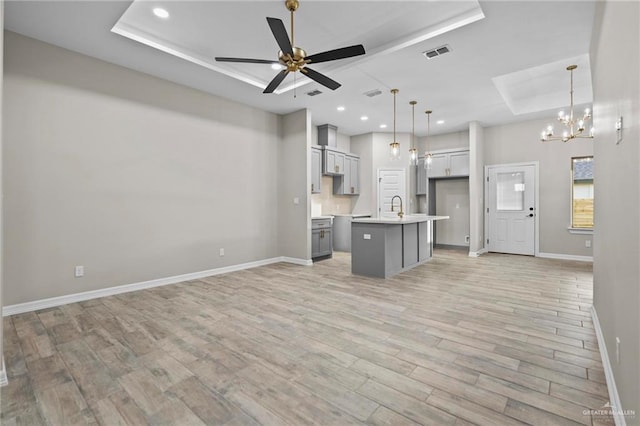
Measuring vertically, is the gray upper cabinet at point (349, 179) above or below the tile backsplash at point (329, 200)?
above

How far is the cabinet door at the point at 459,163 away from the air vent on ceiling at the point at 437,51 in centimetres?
429

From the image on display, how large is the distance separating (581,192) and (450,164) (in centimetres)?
275

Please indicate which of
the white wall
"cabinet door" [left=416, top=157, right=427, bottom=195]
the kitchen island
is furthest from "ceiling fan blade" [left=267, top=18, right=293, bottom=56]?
the white wall

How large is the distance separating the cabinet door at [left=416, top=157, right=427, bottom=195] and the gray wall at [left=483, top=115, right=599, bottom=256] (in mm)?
1978

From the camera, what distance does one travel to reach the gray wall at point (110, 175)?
3.37m

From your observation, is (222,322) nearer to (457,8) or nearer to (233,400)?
(233,400)

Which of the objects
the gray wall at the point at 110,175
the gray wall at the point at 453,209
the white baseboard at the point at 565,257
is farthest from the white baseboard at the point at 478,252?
the gray wall at the point at 110,175

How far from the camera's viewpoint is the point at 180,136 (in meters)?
4.71

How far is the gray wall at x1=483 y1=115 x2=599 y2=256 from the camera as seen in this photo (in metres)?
6.43

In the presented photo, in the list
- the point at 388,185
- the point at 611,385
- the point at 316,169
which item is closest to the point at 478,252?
the point at 388,185

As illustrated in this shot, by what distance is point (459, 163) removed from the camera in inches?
300

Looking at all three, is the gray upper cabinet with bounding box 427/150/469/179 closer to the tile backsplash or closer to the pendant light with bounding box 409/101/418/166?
the pendant light with bounding box 409/101/418/166

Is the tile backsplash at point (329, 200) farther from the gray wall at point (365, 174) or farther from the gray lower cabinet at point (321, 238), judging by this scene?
the gray lower cabinet at point (321, 238)

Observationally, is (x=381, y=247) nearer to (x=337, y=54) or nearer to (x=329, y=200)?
(x=337, y=54)
